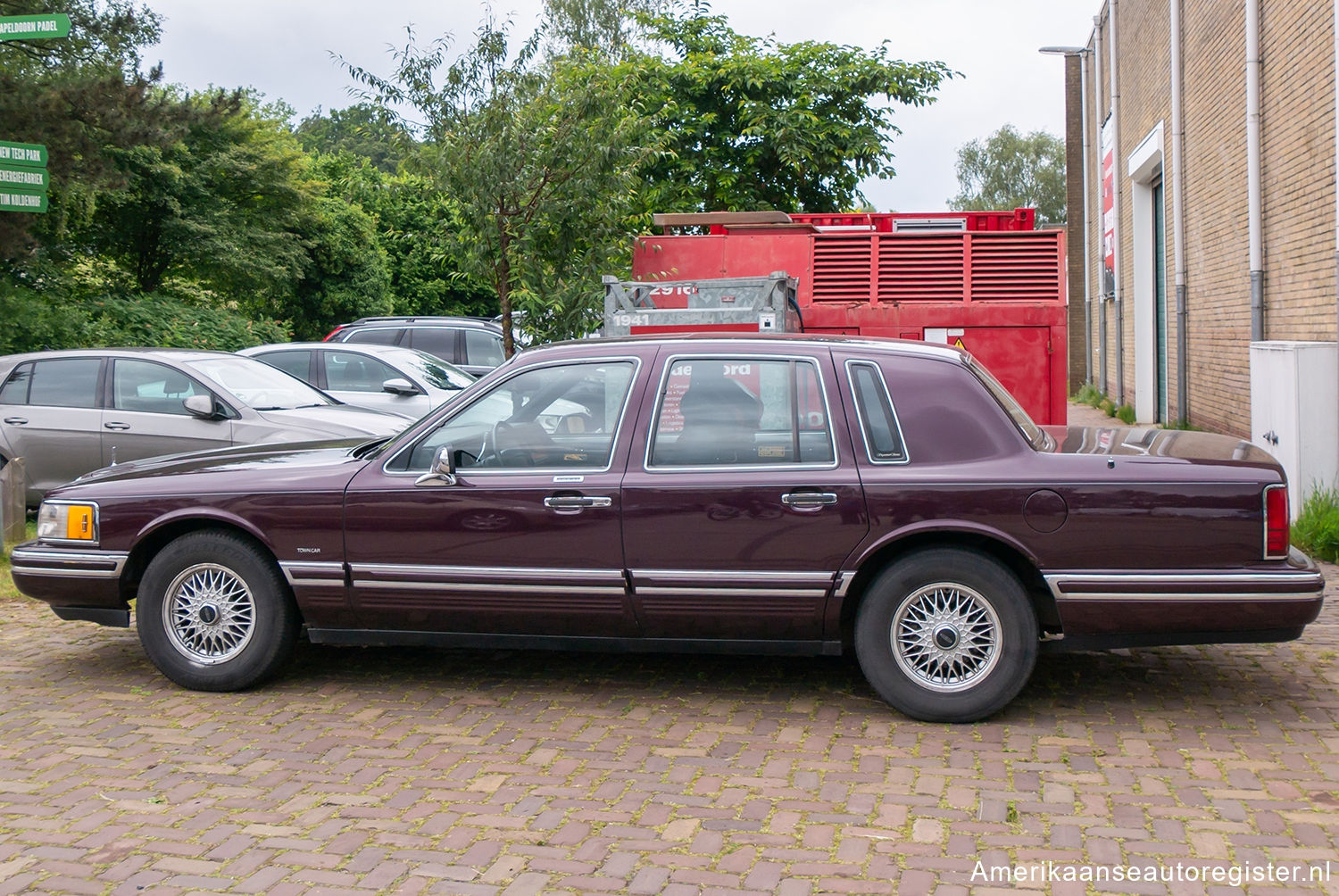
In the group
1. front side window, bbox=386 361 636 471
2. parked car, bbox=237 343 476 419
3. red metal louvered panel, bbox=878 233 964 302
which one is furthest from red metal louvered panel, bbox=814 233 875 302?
front side window, bbox=386 361 636 471

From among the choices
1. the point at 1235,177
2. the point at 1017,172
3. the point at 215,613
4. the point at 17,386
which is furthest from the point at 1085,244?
the point at 1017,172

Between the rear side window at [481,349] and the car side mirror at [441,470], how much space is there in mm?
12531

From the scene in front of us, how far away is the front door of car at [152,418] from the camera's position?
32.8ft

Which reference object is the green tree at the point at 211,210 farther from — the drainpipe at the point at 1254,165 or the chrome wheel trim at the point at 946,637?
the chrome wheel trim at the point at 946,637

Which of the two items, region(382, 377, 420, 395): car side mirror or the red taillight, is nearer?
the red taillight

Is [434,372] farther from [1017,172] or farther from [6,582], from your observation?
[1017,172]

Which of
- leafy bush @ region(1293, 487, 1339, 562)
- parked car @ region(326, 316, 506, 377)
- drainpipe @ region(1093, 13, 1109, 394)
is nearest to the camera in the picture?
leafy bush @ region(1293, 487, 1339, 562)

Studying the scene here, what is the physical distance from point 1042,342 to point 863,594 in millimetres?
6118

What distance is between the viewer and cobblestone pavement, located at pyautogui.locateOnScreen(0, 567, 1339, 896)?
157 inches

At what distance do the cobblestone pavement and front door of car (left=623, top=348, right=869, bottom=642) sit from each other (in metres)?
0.49

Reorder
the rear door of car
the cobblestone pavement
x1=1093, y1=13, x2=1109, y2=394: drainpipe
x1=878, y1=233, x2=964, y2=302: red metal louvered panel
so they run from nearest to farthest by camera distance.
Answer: the cobblestone pavement, the rear door of car, x1=878, y1=233, x2=964, y2=302: red metal louvered panel, x1=1093, y1=13, x2=1109, y2=394: drainpipe

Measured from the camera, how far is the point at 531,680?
6105 mm

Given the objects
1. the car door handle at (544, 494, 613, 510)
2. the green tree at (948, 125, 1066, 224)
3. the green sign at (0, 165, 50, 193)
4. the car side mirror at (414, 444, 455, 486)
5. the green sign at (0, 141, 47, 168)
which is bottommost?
the car door handle at (544, 494, 613, 510)

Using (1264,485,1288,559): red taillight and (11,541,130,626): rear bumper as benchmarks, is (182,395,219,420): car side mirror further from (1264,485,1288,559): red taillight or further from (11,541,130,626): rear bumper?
(1264,485,1288,559): red taillight
